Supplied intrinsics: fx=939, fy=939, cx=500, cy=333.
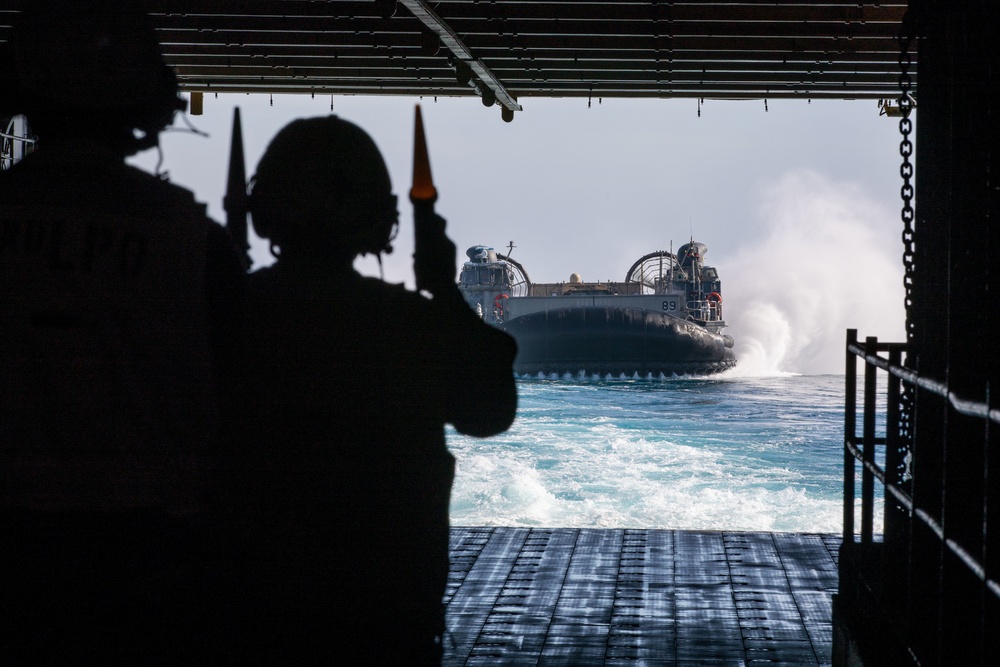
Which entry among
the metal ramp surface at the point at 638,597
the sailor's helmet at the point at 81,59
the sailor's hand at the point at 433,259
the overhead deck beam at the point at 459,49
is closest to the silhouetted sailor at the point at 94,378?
the sailor's helmet at the point at 81,59

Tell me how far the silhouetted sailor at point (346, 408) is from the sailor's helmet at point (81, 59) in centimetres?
22

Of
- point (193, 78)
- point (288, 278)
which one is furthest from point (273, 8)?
point (288, 278)

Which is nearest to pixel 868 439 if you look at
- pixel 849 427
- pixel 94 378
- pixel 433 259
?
pixel 849 427

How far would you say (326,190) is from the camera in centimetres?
134

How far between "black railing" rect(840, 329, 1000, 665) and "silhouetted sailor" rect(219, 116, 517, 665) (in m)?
0.77

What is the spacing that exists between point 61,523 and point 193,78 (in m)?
4.82

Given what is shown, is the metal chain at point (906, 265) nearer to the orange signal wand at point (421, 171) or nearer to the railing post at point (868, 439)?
the railing post at point (868, 439)

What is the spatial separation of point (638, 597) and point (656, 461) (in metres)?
10.3

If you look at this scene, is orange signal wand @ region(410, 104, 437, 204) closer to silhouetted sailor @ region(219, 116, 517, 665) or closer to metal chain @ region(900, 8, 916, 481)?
silhouetted sailor @ region(219, 116, 517, 665)

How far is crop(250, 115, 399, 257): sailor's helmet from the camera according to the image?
1335 mm

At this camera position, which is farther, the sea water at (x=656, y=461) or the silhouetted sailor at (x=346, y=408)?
the sea water at (x=656, y=461)

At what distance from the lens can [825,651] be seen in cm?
302

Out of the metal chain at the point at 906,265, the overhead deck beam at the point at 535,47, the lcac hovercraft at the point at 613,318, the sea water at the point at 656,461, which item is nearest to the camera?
the metal chain at the point at 906,265

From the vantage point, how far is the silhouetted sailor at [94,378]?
4.09ft
